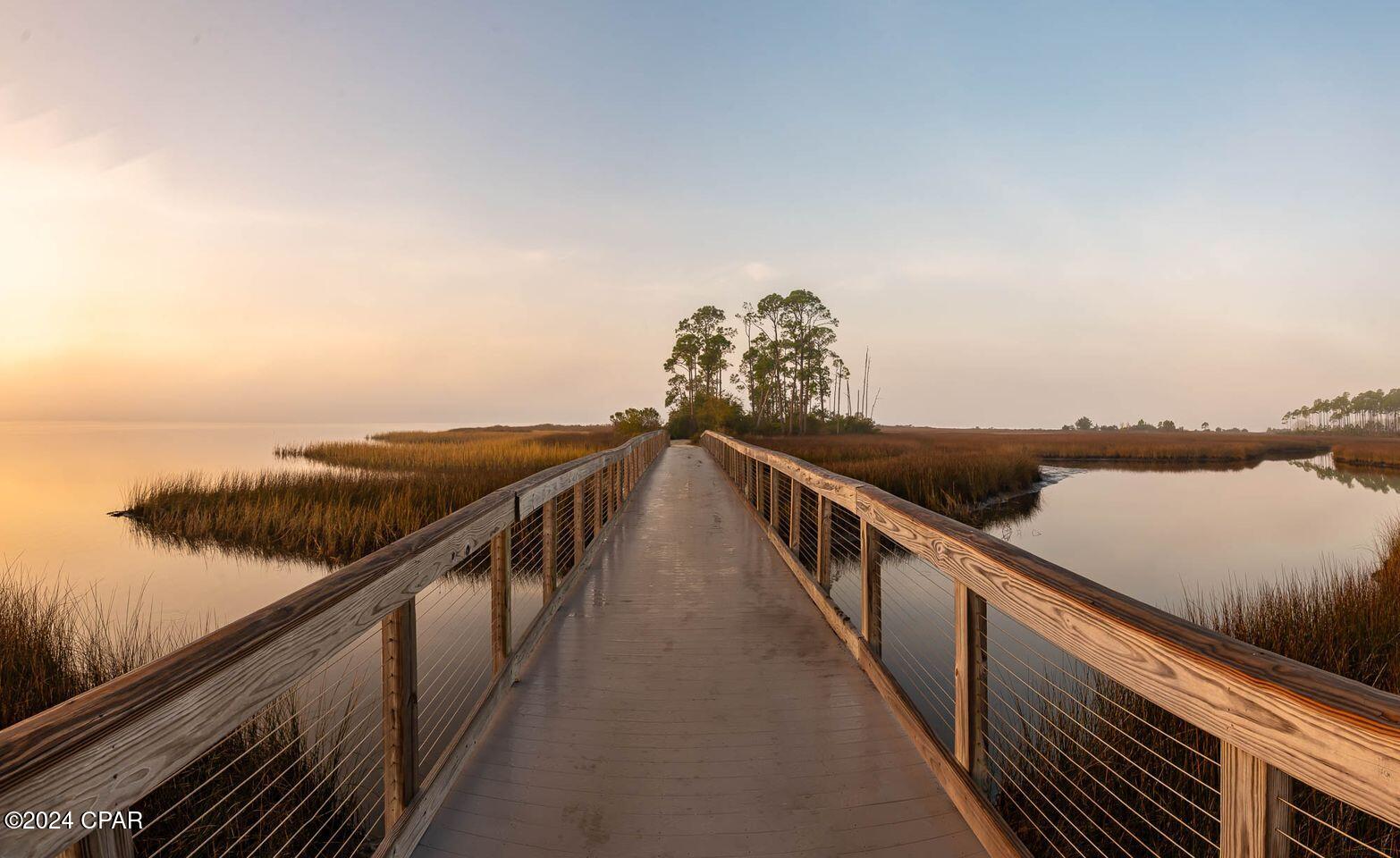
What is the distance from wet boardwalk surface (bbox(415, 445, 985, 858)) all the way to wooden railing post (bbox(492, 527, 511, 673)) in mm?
215

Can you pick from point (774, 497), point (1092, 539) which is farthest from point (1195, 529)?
point (774, 497)

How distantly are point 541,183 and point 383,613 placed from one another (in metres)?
16.5

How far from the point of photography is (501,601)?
279 cm

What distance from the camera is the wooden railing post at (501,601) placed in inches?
110

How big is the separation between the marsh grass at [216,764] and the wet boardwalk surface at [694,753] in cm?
55

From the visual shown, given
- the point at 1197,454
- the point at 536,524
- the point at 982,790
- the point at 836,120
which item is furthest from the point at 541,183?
the point at 1197,454

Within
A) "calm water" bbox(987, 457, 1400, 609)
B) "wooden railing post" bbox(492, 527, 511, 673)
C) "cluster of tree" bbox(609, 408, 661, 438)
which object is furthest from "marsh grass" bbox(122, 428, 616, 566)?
"cluster of tree" bbox(609, 408, 661, 438)

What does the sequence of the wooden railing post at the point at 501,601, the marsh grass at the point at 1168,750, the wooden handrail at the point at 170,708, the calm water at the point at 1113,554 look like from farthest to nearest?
the calm water at the point at 1113,554 < the wooden railing post at the point at 501,601 < the marsh grass at the point at 1168,750 < the wooden handrail at the point at 170,708

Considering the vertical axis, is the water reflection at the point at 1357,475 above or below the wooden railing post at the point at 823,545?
below

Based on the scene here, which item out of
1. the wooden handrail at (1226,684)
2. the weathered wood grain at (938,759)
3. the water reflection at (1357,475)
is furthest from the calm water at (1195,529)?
the wooden handrail at (1226,684)

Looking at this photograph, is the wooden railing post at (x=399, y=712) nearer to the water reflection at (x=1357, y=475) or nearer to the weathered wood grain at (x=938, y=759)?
the weathered wood grain at (x=938, y=759)

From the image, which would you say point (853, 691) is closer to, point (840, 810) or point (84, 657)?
point (840, 810)

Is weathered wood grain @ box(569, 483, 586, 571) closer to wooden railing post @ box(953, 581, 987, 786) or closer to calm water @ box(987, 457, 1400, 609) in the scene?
wooden railing post @ box(953, 581, 987, 786)

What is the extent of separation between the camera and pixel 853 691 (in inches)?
115
